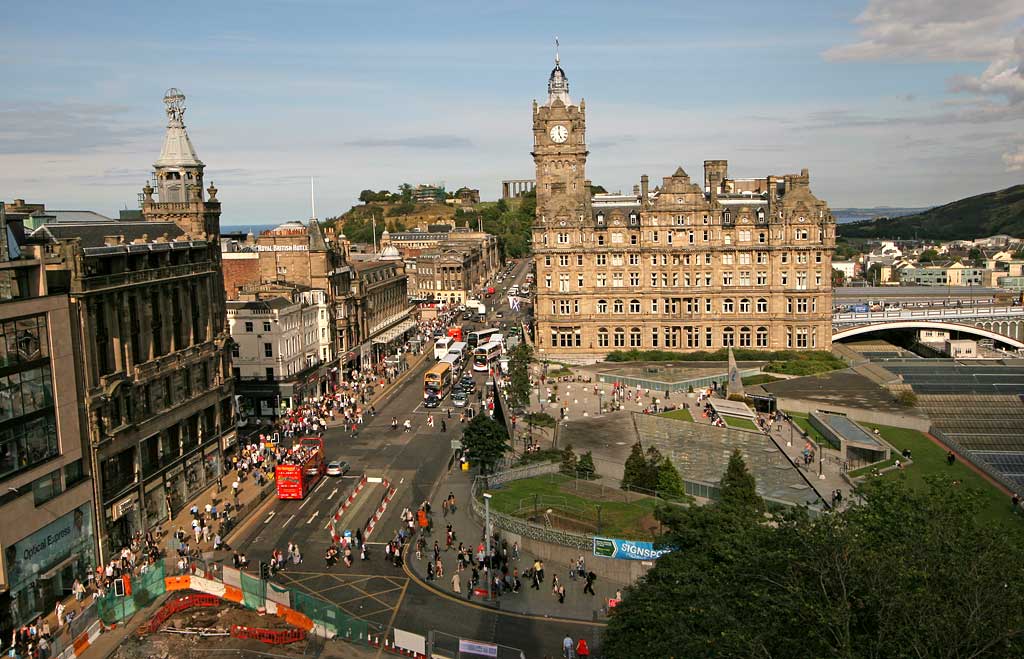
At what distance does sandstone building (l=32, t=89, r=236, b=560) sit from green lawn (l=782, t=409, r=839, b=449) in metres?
45.7

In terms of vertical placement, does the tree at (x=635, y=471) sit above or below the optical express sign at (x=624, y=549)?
above

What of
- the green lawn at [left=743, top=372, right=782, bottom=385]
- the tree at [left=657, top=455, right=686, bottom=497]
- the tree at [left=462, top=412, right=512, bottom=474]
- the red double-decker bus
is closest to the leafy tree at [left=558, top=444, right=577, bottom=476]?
the tree at [left=462, top=412, right=512, bottom=474]

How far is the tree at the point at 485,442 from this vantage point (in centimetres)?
6250

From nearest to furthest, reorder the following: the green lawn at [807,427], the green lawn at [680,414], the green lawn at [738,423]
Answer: the green lawn at [807,427] < the green lawn at [738,423] < the green lawn at [680,414]

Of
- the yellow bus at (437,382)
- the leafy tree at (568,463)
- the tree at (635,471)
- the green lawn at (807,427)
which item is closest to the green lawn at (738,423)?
the green lawn at (807,427)

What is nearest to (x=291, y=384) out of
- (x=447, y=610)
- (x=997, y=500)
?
(x=447, y=610)

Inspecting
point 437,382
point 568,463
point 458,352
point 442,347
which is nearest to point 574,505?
point 568,463

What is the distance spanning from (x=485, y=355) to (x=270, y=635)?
73.5m

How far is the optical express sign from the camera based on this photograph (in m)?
46.2

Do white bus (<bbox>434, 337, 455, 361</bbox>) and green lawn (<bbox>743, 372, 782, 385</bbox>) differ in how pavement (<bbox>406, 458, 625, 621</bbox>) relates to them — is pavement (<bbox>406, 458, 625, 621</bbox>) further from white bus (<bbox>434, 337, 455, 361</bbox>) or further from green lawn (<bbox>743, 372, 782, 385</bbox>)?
white bus (<bbox>434, 337, 455, 361</bbox>)

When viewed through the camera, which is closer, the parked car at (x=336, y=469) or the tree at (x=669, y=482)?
the tree at (x=669, y=482)

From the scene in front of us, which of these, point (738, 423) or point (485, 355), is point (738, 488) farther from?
point (485, 355)

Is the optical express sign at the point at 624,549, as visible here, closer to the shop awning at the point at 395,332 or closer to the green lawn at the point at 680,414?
the green lawn at the point at 680,414

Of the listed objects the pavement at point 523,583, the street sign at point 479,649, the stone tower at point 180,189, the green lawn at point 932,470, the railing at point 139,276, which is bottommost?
the pavement at point 523,583
